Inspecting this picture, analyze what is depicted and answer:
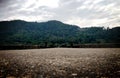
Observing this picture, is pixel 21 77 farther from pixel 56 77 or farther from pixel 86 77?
pixel 86 77

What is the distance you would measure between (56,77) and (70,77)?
0.78m

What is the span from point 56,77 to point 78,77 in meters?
1.23

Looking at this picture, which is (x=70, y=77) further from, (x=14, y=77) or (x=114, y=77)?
(x=14, y=77)

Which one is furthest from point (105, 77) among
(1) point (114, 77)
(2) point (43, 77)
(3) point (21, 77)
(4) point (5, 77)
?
(4) point (5, 77)

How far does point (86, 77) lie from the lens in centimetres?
1030

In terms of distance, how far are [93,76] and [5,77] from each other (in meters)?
4.92

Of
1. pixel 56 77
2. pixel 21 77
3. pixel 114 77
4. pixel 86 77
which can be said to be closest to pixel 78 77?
pixel 86 77

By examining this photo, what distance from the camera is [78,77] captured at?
10.4 metres

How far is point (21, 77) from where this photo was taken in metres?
10.6

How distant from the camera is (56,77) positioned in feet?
34.8

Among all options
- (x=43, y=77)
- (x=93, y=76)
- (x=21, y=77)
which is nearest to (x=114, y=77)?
(x=93, y=76)

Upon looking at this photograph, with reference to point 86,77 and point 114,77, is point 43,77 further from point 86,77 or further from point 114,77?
point 114,77

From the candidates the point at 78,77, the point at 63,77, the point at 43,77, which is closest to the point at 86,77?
Result: the point at 78,77

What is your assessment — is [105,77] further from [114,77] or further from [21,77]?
[21,77]
